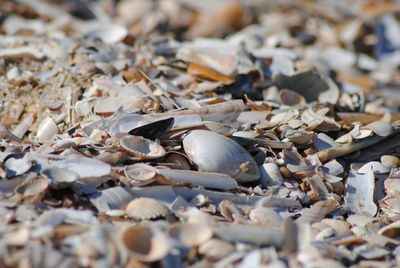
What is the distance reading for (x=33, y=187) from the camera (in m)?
1.99

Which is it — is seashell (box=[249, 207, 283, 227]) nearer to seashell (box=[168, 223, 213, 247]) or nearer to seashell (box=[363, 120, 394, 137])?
seashell (box=[168, 223, 213, 247])

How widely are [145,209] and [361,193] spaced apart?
806 millimetres

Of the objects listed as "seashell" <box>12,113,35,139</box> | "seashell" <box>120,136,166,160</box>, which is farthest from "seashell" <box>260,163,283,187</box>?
"seashell" <box>12,113,35,139</box>

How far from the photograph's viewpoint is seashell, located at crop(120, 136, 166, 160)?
2.19m

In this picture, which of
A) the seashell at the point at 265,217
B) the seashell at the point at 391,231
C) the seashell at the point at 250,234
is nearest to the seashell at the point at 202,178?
the seashell at the point at 265,217

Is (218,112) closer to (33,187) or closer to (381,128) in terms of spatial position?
(381,128)

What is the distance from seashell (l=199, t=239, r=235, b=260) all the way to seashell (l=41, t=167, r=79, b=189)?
1.50ft

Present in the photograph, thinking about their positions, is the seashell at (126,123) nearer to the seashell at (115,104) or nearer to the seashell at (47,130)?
the seashell at (115,104)

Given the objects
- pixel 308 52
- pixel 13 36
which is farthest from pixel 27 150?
pixel 308 52

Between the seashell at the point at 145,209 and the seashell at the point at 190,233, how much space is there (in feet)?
0.59

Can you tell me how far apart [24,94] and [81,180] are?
3.15 feet

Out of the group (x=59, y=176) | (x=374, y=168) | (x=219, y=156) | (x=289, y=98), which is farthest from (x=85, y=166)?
(x=289, y=98)

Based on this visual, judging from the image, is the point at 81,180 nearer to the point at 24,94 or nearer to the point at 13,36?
the point at 24,94

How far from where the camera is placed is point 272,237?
1.84m
